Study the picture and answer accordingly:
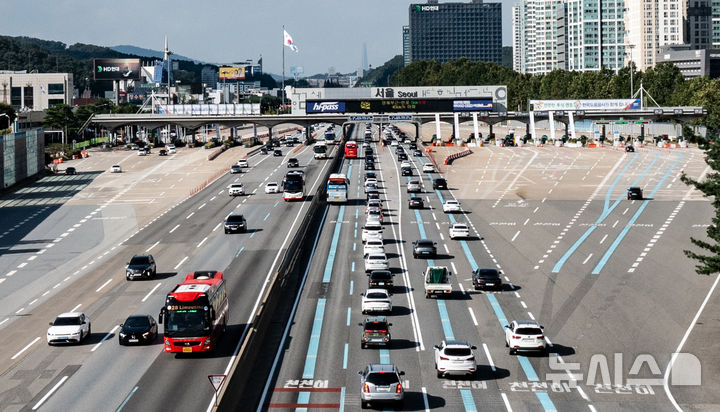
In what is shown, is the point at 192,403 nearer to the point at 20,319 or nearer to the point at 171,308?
the point at 171,308

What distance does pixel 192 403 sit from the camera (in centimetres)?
3459

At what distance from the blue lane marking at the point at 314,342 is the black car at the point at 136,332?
755 centimetres

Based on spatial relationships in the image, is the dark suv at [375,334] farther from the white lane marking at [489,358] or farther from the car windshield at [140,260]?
the car windshield at [140,260]

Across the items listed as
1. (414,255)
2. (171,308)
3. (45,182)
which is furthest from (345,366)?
(45,182)

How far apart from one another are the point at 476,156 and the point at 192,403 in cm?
11899

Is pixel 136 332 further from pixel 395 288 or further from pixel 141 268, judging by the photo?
pixel 395 288

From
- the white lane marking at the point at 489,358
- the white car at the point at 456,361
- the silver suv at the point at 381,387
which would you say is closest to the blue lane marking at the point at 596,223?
the white lane marking at the point at 489,358

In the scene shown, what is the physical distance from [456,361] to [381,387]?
5.02 m

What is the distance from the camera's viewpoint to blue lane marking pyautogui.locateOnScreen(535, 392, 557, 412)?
34.9m

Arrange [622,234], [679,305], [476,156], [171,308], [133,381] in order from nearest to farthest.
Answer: [133,381], [171,308], [679,305], [622,234], [476,156]

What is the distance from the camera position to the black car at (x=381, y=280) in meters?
57.2

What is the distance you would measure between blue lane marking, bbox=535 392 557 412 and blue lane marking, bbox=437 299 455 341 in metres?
7.64

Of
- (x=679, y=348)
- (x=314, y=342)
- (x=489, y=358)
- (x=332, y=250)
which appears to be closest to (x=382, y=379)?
(x=489, y=358)

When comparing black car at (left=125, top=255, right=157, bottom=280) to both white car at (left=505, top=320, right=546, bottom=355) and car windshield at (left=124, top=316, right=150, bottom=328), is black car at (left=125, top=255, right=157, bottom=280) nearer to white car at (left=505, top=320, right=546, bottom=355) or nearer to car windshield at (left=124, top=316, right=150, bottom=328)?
car windshield at (left=124, top=316, right=150, bottom=328)
